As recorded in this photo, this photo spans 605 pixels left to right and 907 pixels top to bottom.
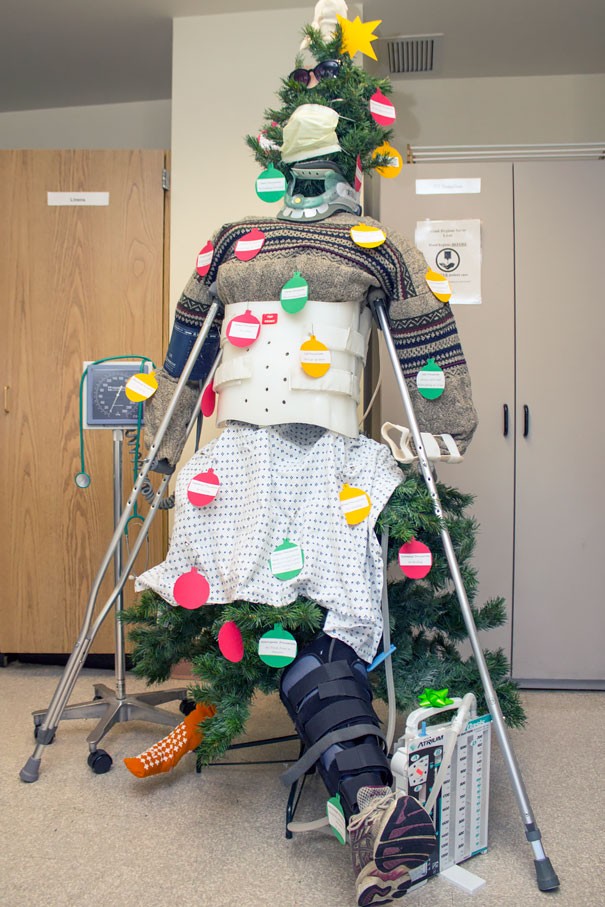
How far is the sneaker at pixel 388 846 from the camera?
1271 mm

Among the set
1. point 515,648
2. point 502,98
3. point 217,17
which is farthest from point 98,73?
point 515,648

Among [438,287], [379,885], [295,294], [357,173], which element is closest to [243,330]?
[295,294]

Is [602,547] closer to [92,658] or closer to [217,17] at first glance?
[92,658]

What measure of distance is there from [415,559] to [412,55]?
2406 millimetres

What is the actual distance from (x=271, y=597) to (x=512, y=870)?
76cm

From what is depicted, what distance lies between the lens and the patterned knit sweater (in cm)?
179

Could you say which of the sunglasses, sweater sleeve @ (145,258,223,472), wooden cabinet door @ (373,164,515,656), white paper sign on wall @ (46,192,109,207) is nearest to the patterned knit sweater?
sweater sleeve @ (145,258,223,472)

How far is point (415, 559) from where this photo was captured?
1.74m

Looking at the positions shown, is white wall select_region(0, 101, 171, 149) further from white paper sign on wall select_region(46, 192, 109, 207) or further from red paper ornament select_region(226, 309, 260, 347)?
red paper ornament select_region(226, 309, 260, 347)

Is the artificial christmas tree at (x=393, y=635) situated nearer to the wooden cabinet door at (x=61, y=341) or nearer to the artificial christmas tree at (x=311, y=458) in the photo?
the artificial christmas tree at (x=311, y=458)

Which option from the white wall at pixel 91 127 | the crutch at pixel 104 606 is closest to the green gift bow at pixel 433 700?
the crutch at pixel 104 606

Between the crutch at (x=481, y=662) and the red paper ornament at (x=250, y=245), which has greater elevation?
the red paper ornament at (x=250, y=245)

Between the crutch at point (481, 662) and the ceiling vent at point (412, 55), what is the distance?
5.70 ft

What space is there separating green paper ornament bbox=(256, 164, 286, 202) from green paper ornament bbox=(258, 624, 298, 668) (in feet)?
3.49
